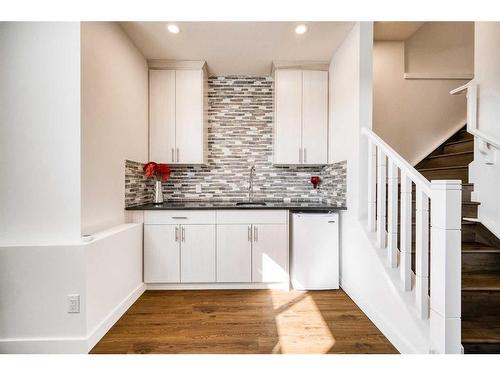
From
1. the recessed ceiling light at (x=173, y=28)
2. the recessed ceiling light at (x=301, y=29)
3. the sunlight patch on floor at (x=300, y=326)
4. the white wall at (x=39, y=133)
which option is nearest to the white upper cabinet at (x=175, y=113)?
the recessed ceiling light at (x=173, y=28)

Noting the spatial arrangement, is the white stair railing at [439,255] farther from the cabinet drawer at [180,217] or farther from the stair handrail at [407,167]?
the cabinet drawer at [180,217]

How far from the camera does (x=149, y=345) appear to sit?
1.86 m

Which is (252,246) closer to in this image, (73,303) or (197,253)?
(197,253)

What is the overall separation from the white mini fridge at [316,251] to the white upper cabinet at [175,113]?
1.57m

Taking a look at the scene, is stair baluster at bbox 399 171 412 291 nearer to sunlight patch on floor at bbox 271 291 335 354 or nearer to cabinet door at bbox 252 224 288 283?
sunlight patch on floor at bbox 271 291 335 354

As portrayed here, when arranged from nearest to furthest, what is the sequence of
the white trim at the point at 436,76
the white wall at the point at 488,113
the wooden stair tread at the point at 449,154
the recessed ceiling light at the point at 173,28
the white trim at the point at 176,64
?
1. the white wall at the point at 488,113
2. the recessed ceiling light at the point at 173,28
3. the wooden stair tread at the point at 449,154
4. the white trim at the point at 176,64
5. the white trim at the point at 436,76

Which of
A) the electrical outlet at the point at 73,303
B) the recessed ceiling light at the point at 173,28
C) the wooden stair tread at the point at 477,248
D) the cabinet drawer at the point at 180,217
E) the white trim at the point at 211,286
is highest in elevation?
the recessed ceiling light at the point at 173,28

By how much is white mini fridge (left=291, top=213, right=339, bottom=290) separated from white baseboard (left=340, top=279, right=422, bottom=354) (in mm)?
288

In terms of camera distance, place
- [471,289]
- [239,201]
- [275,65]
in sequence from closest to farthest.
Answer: [471,289] < [275,65] < [239,201]

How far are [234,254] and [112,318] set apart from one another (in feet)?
4.10

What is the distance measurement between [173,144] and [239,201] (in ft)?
3.72

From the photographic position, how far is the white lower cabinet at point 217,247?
283 cm
